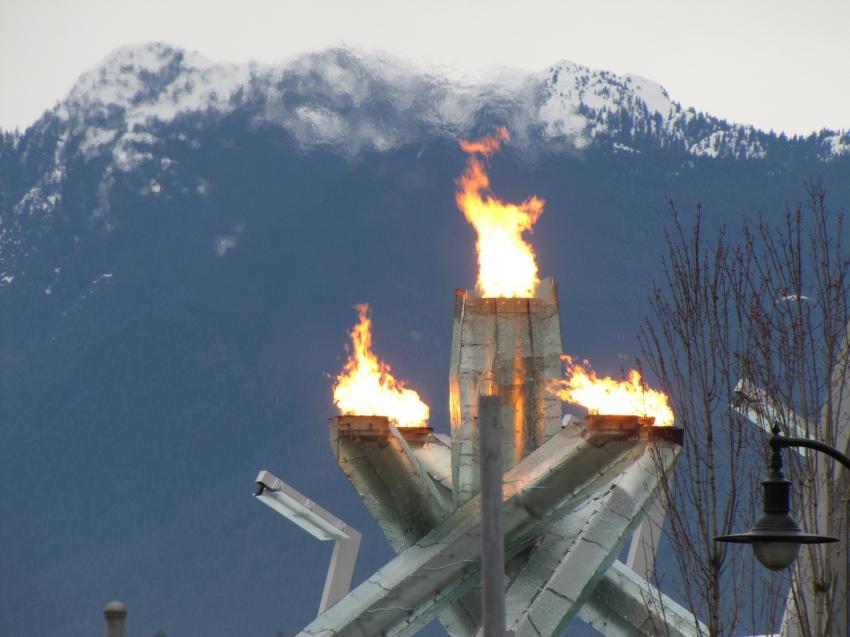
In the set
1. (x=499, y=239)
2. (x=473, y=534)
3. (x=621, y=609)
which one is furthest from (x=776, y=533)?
(x=621, y=609)

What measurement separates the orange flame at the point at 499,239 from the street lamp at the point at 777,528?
18642 mm

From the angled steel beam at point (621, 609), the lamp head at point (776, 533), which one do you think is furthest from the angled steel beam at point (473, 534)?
the lamp head at point (776, 533)

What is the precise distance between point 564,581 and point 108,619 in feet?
43.0

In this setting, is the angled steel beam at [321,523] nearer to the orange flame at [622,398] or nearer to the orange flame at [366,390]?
the orange flame at [366,390]

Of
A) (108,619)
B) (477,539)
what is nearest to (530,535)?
(477,539)

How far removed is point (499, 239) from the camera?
Result: 115 feet

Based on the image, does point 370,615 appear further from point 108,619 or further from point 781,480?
point 781,480

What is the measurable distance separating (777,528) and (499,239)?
67.6 ft

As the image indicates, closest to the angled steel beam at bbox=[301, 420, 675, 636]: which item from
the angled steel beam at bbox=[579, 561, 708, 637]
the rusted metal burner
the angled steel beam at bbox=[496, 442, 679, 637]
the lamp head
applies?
the rusted metal burner

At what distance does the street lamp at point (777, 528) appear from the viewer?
14.8 meters

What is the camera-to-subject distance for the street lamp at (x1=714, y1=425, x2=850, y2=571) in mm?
14797

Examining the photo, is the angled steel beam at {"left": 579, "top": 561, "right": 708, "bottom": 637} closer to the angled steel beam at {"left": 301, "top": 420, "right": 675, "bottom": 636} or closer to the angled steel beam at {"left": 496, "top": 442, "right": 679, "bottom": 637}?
the angled steel beam at {"left": 496, "top": 442, "right": 679, "bottom": 637}

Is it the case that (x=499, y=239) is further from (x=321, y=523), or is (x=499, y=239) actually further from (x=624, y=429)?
(x=321, y=523)

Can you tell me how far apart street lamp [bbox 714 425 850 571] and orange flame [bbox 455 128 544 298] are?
18642mm
